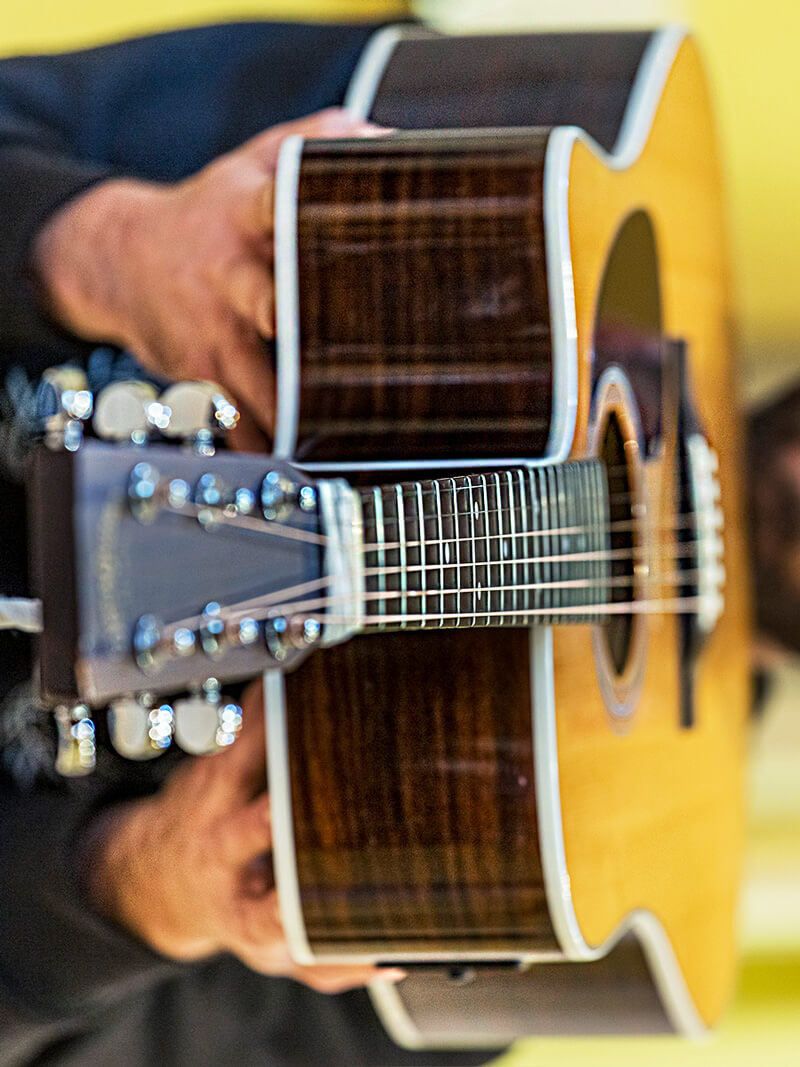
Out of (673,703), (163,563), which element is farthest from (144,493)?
(673,703)

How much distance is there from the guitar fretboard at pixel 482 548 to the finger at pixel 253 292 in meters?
0.15

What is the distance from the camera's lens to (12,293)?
2.51 ft

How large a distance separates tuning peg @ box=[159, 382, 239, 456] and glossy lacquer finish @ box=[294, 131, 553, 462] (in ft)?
0.50

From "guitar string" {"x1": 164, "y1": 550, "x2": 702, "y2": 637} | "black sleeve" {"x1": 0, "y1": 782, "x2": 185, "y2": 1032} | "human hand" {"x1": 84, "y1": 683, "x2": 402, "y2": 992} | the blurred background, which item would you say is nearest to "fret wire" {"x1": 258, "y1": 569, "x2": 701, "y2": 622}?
"guitar string" {"x1": 164, "y1": 550, "x2": 702, "y2": 637}

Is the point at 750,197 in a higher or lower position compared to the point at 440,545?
higher

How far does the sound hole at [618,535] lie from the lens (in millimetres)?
821

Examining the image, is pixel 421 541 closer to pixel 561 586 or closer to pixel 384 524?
pixel 384 524

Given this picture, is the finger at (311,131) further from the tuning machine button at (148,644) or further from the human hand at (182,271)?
the tuning machine button at (148,644)

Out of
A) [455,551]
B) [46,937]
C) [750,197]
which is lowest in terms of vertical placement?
[46,937]

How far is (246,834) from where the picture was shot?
0.74 m

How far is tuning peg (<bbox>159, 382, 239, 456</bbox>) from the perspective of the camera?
1.77 feet

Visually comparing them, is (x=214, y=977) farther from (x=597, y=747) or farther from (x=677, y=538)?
(x=677, y=538)

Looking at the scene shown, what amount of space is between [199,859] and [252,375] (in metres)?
0.29

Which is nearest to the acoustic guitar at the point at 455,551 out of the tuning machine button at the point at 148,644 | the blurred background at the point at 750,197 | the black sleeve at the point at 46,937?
the tuning machine button at the point at 148,644
